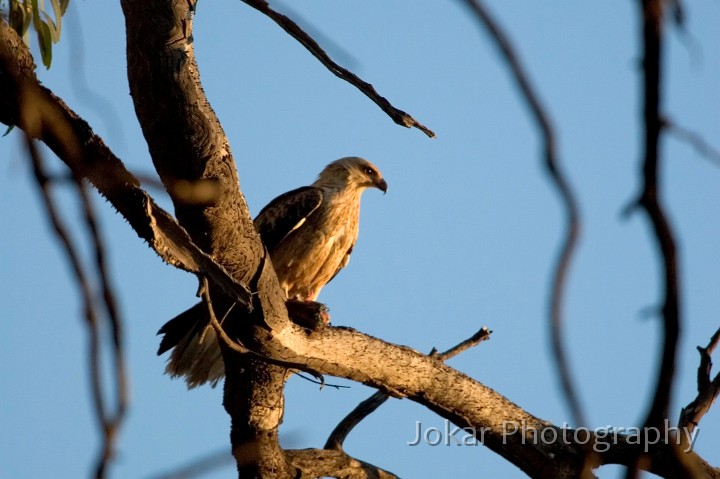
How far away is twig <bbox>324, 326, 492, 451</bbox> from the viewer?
14.7ft

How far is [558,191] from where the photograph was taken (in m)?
0.80

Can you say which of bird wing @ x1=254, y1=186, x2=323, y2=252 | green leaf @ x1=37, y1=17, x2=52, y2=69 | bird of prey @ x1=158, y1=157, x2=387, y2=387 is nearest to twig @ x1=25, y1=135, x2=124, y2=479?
green leaf @ x1=37, y1=17, x2=52, y2=69

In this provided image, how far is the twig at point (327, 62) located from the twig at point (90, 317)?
161cm

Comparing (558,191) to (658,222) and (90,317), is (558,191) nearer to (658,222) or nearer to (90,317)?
(658,222)

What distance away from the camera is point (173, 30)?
118 inches

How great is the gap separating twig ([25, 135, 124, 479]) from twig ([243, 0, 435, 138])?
161 cm

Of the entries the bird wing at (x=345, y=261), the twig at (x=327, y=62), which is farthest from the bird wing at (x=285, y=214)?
the twig at (x=327, y=62)

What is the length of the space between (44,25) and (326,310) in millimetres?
1762

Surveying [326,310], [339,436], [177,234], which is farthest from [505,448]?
[177,234]

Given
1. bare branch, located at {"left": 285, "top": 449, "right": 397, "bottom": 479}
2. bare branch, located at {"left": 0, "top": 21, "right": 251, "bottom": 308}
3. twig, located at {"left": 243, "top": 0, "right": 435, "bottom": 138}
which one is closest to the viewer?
bare branch, located at {"left": 0, "top": 21, "right": 251, "bottom": 308}

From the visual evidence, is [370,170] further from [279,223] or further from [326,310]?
[326,310]

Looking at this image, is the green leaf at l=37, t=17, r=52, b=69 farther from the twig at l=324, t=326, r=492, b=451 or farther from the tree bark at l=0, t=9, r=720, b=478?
the twig at l=324, t=326, r=492, b=451

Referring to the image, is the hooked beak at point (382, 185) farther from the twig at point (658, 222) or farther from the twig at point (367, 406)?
the twig at point (658, 222)

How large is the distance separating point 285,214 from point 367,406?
1.87 m
